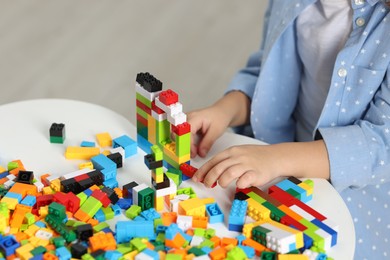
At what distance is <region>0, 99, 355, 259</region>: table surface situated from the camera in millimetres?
924

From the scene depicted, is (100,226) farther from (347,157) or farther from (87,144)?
(347,157)

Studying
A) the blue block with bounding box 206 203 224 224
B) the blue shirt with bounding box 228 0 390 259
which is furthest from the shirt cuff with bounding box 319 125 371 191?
the blue block with bounding box 206 203 224 224

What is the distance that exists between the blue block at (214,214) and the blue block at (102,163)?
0.53ft

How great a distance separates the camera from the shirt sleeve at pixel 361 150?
1040 millimetres

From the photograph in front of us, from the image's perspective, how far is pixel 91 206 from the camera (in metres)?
0.89

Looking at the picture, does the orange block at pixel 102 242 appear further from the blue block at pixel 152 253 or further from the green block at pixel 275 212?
the green block at pixel 275 212

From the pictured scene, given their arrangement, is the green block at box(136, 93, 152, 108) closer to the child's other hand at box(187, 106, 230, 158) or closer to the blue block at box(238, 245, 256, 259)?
the child's other hand at box(187, 106, 230, 158)

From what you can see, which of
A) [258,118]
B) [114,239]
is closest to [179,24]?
[258,118]

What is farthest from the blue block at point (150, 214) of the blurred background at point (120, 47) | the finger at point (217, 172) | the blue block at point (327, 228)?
the blurred background at point (120, 47)

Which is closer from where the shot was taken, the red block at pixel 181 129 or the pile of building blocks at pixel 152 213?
the pile of building blocks at pixel 152 213

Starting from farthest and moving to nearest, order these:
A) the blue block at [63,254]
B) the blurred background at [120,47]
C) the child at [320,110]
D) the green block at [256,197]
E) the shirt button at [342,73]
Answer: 1. the blurred background at [120,47]
2. the shirt button at [342,73]
3. the child at [320,110]
4. the green block at [256,197]
5. the blue block at [63,254]

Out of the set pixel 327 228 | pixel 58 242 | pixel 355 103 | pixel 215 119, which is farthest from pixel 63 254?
pixel 355 103

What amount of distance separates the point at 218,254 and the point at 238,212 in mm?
81

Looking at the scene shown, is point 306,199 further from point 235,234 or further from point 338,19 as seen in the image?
point 338,19
